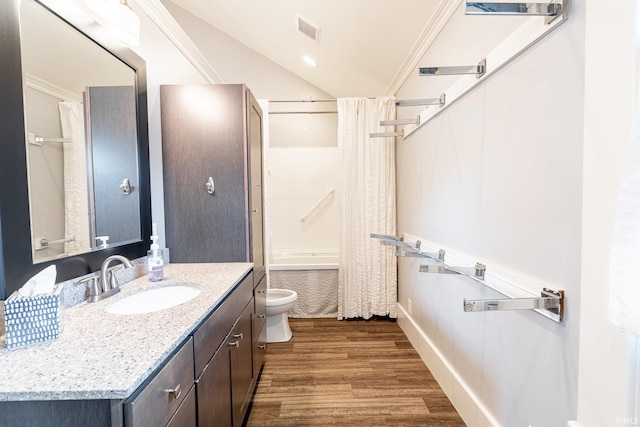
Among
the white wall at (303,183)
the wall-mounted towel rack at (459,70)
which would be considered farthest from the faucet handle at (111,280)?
the white wall at (303,183)

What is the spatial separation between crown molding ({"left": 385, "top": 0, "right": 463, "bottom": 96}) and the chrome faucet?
2.19m

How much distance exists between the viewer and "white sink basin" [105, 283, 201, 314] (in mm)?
1163

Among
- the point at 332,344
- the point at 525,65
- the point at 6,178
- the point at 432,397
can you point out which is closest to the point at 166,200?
the point at 6,178

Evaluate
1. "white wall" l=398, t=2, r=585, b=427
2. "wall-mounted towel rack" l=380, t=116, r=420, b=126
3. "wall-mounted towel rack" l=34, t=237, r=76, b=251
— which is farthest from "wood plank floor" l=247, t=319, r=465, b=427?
"wall-mounted towel rack" l=380, t=116, r=420, b=126

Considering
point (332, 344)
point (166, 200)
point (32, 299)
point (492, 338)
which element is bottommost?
point (332, 344)

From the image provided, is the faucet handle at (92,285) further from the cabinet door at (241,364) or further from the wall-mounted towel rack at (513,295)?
the wall-mounted towel rack at (513,295)

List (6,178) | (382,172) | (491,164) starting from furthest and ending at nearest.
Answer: (382,172) → (491,164) → (6,178)

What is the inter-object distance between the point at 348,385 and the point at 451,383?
66 cm

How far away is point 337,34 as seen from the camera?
7.47ft

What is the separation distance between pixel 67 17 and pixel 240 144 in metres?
0.90

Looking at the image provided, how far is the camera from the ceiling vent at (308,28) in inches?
89.9

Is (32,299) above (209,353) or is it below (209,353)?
above

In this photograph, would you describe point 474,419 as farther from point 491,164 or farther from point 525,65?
point 525,65

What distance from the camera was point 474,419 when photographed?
1427 mm
